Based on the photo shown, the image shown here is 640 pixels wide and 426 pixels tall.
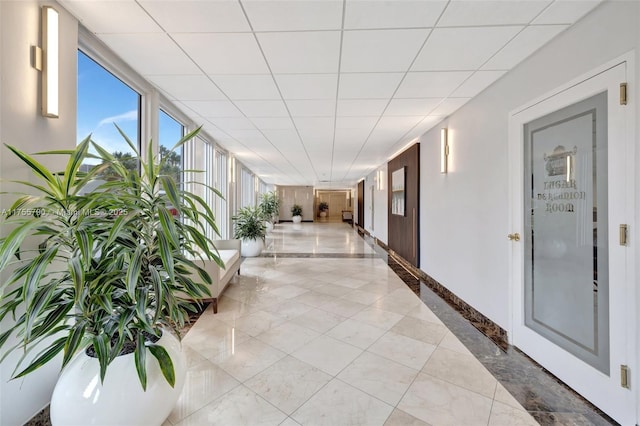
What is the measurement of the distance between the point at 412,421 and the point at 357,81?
305 centimetres

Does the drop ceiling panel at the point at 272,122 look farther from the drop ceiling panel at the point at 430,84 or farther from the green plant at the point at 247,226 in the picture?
the green plant at the point at 247,226

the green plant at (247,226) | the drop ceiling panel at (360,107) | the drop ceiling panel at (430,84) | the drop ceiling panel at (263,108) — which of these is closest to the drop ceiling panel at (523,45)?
the drop ceiling panel at (430,84)

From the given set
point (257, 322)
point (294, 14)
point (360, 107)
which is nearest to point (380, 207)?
point (360, 107)

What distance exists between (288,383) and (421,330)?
1647 mm

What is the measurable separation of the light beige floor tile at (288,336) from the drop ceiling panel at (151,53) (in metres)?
2.88

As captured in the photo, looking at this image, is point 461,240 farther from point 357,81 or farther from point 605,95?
point 357,81

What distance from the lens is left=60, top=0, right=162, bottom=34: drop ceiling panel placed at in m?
1.85

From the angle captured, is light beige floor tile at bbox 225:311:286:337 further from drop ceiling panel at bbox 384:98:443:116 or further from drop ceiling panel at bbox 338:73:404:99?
drop ceiling panel at bbox 384:98:443:116

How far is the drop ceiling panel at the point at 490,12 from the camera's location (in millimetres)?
1801

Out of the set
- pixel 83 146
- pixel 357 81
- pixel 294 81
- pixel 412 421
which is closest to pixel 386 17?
pixel 357 81

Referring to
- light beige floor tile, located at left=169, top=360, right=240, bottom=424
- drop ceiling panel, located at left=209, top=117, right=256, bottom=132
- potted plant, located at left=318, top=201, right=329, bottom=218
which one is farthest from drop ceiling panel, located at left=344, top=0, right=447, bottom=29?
potted plant, located at left=318, top=201, right=329, bottom=218

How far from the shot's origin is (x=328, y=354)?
248cm

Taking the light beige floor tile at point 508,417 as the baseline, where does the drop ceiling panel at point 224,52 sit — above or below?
above

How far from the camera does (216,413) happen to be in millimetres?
1781
